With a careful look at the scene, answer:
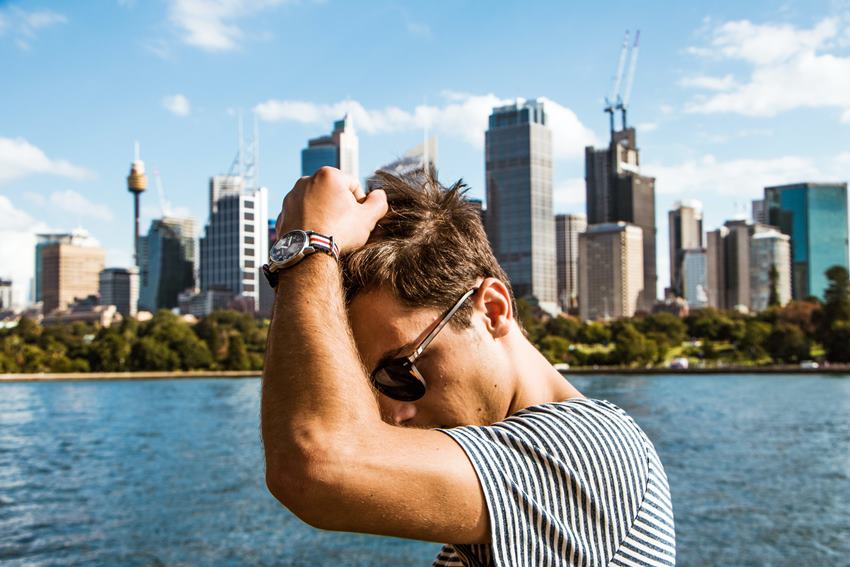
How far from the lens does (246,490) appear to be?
25500 mm

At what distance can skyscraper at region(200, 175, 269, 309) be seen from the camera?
174625 millimetres

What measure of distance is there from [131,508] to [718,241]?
182737mm

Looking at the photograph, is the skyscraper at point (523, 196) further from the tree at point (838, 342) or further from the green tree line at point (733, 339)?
the tree at point (838, 342)

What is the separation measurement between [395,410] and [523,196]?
184917 mm

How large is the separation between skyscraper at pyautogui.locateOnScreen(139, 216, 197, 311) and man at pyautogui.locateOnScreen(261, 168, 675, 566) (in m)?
192

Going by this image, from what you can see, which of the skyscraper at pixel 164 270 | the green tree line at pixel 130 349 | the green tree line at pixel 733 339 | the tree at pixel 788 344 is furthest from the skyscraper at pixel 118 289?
the tree at pixel 788 344

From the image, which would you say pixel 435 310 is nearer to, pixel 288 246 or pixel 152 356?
pixel 288 246

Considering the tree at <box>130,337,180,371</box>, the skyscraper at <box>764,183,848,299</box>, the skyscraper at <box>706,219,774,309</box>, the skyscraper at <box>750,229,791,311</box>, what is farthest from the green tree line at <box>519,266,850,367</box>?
the skyscraper at <box>764,183,848,299</box>

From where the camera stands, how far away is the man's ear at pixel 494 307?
1.52 meters

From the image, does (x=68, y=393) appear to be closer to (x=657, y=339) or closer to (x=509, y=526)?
(x=657, y=339)

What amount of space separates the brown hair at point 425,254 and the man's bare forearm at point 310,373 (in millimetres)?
103

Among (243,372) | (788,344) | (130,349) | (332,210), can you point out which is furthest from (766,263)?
(332,210)

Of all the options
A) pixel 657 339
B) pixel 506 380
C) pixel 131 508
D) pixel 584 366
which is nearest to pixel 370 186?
pixel 506 380

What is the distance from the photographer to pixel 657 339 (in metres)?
105
